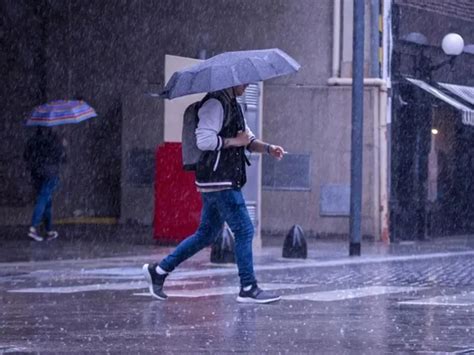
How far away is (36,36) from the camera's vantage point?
24609mm

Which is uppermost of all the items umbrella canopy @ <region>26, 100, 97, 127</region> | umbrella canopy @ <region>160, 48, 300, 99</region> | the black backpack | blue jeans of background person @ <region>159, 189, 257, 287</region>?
umbrella canopy @ <region>26, 100, 97, 127</region>

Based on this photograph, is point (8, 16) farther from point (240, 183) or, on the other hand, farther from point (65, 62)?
point (240, 183)

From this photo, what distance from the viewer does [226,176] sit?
10.1 metres

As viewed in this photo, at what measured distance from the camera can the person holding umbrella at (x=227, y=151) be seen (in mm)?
10141

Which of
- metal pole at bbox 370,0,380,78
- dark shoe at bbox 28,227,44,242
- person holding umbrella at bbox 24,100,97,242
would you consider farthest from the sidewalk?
metal pole at bbox 370,0,380,78

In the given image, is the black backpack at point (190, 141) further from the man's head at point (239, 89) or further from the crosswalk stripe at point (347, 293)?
the crosswalk stripe at point (347, 293)

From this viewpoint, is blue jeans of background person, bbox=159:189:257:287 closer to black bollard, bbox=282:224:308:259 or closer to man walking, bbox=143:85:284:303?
man walking, bbox=143:85:284:303

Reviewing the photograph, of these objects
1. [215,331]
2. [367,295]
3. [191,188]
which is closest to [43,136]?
[191,188]

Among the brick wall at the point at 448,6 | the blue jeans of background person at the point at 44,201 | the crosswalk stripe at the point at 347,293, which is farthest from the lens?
the brick wall at the point at 448,6

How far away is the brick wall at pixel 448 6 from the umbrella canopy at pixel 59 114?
241 inches

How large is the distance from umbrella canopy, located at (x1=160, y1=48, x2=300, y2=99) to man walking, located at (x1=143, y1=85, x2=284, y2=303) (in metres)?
0.16

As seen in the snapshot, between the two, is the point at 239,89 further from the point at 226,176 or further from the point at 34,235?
the point at 34,235

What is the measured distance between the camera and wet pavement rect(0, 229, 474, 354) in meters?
7.91

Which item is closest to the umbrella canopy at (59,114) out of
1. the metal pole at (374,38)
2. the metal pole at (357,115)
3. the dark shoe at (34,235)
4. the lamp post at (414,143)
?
the dark shoe at (34,235)
